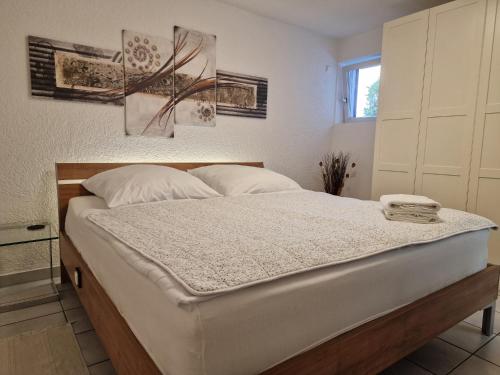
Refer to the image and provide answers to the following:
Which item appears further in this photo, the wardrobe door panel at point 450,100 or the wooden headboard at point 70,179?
the wardrobe door panel at point 450,100

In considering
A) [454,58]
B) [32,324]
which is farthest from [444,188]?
[32,324]

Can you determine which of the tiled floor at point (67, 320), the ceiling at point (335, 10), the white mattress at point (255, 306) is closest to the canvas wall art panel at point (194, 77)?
the ceiling at point (335, 10)

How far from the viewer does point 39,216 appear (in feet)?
7.50

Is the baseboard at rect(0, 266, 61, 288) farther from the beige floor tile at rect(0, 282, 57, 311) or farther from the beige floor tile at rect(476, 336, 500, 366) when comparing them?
the beige floor tile at rect(476, 336, 500, 366)

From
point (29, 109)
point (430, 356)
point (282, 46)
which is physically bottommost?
point (430, 356)

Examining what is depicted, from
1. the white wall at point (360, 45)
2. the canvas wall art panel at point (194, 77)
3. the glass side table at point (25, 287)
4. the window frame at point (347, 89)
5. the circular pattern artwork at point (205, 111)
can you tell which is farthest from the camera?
the window frame at point (347, 89)

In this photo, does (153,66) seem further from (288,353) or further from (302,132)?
(288,353)

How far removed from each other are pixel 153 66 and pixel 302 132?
5.60 ft

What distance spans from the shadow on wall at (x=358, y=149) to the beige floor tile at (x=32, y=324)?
3000 mm

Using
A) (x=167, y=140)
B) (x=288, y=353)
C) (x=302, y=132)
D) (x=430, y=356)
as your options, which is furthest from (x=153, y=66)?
(x=430, y=356)

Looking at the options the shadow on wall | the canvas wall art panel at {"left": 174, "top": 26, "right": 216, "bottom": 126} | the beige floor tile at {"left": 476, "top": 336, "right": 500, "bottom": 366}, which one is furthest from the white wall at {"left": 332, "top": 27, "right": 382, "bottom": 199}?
the beige floor tile at {"left": 476, "top": 336, "right": 500, "bottom": 366}

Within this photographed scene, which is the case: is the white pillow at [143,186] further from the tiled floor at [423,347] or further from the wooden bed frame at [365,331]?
the tiled floor at [423,347]

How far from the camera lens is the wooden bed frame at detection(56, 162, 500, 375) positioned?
94 centimetres

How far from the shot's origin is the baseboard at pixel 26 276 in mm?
2189
